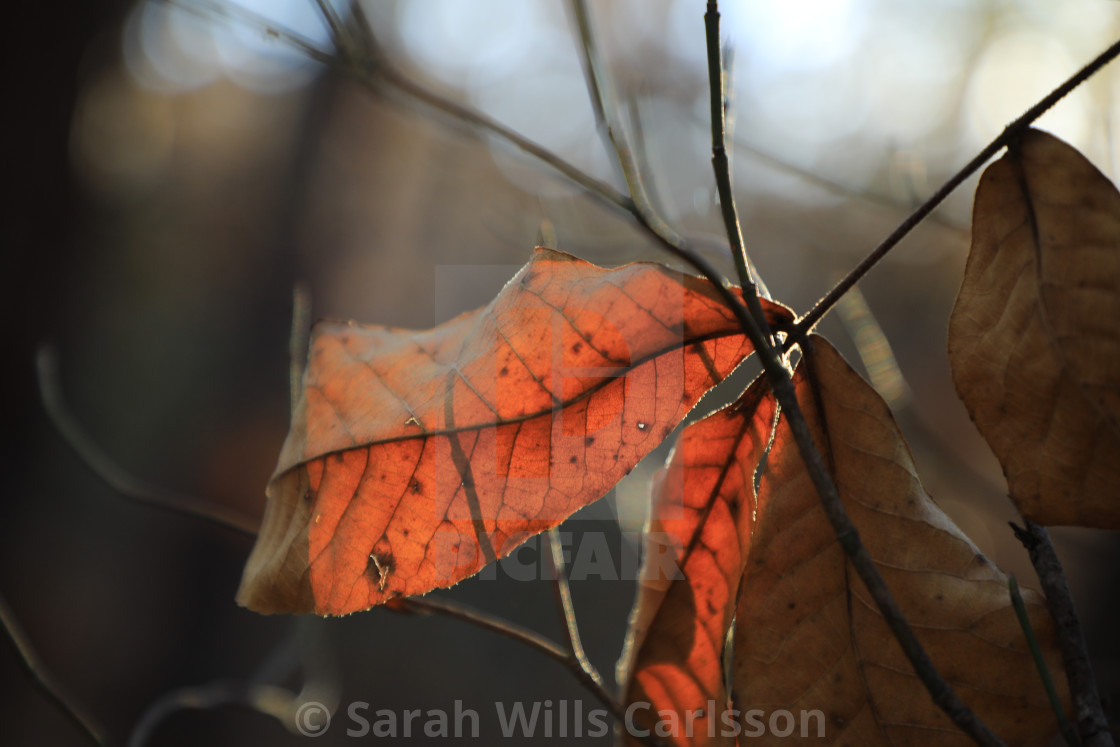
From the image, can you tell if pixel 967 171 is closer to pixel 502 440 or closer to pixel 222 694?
pixel 502 440

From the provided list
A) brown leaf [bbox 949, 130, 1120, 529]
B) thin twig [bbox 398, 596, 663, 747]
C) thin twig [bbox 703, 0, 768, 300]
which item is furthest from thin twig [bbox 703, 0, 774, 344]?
thin twig [bbox 398, 596, 663, 747]

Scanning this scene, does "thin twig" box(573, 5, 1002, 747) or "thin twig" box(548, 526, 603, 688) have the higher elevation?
"thin twig" box(573, 5, 1002, 747)

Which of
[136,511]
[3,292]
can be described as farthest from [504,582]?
[3,292]

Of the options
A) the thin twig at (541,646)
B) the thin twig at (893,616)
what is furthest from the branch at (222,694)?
the thin twig at (893,616)

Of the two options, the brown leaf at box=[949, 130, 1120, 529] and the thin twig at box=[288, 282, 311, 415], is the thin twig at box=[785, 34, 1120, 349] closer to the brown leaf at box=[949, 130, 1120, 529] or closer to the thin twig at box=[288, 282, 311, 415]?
→ the brown leaf at box=[949, 130, 1120, 529]

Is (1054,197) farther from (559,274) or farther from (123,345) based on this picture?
(123,345)

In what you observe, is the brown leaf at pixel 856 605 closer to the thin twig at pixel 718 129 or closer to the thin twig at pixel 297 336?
the thin twig at pixel 718 129
